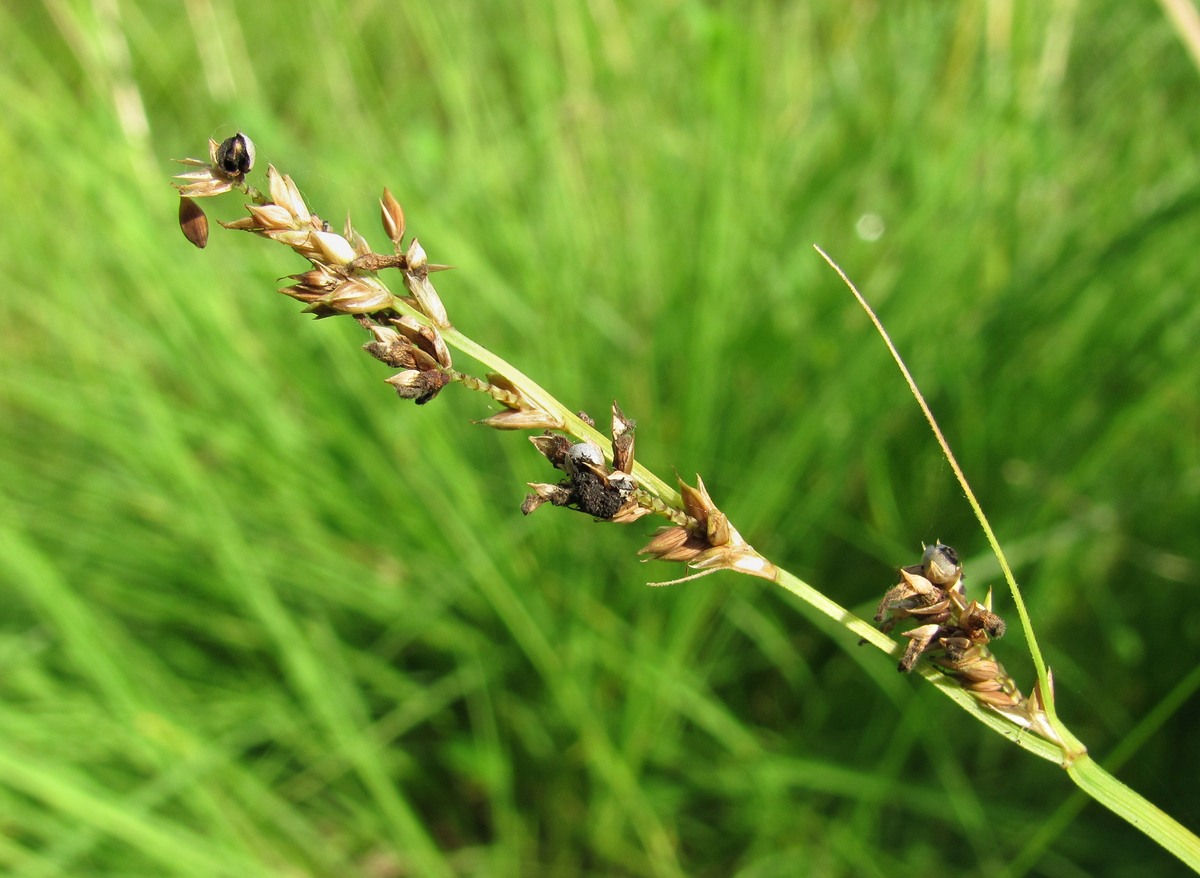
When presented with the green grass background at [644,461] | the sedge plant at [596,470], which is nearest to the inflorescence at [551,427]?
the sedge plant at [596,470]

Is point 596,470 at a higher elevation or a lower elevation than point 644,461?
higher

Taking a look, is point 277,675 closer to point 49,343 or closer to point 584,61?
point 49,343

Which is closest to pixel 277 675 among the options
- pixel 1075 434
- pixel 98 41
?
pixel 98 41

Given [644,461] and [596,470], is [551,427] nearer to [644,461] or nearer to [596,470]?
[596,470]

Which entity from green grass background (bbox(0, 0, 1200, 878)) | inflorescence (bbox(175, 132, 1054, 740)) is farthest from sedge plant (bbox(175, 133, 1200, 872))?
green grass background (bbox(0, 0, 1200, 878))

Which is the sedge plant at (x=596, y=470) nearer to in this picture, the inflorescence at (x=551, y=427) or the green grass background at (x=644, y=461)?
the inflorescence at (x=551, y=427)

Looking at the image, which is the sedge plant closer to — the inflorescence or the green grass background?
the inflorescence

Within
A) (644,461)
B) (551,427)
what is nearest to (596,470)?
(551,427)
